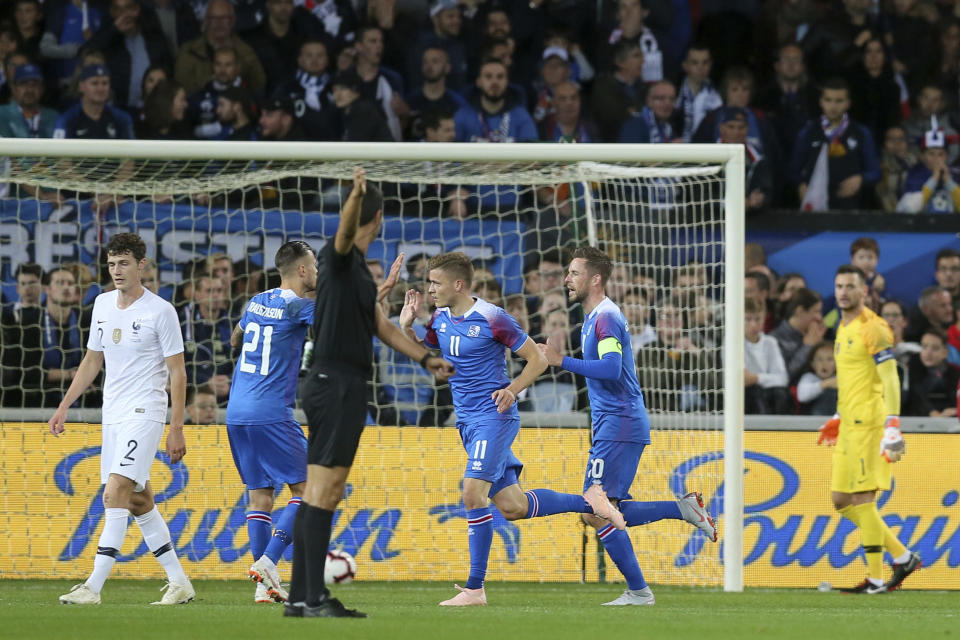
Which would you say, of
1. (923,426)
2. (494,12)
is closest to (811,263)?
(923,426)

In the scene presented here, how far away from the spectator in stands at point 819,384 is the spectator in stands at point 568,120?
11.2 ft

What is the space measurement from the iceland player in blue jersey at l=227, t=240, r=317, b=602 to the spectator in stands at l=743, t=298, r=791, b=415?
15.5 ft

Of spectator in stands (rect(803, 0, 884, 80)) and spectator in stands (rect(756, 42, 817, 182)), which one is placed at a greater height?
spectator in stands (rect(803, 0, 884, 80))

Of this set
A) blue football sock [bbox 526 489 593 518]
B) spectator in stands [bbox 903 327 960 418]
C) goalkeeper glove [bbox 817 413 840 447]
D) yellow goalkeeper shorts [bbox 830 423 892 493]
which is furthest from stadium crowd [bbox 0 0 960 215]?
blue football sock [bbox 526 489 593 518]

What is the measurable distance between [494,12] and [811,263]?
4.56m

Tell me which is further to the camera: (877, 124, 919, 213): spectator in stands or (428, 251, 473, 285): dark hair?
(877, 124, 919, 213): spectator in stands

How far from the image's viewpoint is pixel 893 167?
14664mm

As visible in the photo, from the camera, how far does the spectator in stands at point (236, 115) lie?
13.6 m

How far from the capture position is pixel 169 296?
38.4ft

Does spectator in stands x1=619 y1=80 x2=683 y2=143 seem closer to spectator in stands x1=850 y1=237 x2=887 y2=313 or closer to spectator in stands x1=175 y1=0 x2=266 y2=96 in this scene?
Result: spectator in stands x1=850 y1=237 x2=887 y2=313

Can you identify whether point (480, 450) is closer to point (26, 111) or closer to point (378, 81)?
point (378, 81)

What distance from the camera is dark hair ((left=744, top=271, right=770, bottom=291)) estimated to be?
12656 mm

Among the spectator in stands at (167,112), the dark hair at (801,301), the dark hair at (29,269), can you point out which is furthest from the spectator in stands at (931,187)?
the dark hair at (29,269)

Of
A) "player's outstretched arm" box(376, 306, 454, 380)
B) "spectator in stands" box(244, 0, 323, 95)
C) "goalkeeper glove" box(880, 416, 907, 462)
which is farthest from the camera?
"spectator in stands" box(244, 0, 323, 95)
